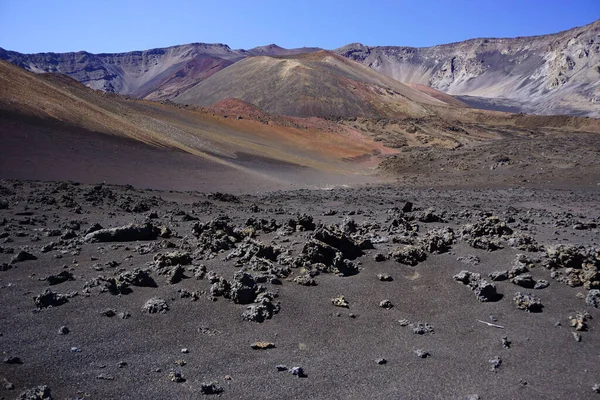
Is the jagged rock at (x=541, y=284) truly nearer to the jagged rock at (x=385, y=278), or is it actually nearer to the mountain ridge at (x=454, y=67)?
the jagged rock at (x=385, y=278)

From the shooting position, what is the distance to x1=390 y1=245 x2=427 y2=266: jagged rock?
624 centimetres

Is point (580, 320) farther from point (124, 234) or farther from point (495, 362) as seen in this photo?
point (124, 234)

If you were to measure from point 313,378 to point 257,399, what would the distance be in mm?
550

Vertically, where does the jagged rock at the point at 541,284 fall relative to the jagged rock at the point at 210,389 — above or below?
above

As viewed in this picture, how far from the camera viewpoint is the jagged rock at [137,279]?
564 cm

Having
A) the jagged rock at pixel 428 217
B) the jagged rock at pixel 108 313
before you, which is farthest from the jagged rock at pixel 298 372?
the jagged rock at pixel 428 217

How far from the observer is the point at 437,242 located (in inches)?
261

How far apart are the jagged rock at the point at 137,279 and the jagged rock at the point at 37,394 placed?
213 centimetres

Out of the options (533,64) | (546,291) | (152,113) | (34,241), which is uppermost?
(533,64)

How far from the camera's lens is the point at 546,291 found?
213 inches

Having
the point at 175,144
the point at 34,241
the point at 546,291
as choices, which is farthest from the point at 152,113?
the point at 546,291

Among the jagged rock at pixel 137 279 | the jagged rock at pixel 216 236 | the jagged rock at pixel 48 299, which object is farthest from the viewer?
the jagged rock at pixel 216 236

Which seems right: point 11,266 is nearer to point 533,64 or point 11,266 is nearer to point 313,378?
point 313,378

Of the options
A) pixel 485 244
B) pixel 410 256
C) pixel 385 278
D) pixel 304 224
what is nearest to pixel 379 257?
pixel 410 256
